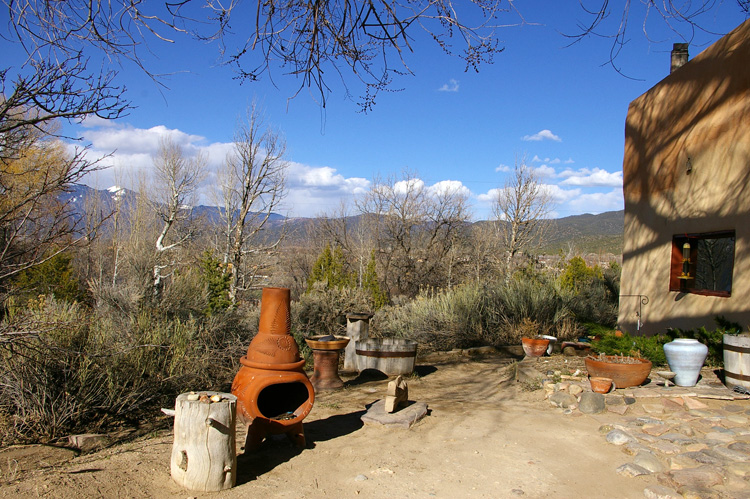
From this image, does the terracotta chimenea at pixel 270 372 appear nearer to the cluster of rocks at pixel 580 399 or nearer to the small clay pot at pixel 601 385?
the cluster of rocks at pixel 580 399

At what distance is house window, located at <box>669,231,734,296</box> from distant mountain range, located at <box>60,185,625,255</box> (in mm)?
15435

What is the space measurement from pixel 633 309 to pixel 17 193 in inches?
354

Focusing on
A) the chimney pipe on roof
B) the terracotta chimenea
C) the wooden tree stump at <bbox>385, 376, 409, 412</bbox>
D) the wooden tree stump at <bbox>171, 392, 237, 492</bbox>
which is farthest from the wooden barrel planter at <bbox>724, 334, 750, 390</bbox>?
the chimney pipe on roof

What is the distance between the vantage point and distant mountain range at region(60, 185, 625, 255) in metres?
25.5

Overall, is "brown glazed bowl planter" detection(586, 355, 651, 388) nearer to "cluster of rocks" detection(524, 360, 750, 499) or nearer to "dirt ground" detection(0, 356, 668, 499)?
"cluster of rocks" detection(524, 360, 750, 499)

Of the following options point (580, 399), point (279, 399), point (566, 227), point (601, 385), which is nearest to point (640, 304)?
point (601, 385)

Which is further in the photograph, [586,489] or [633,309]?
[633,309]

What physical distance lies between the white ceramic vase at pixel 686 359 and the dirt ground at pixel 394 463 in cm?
119

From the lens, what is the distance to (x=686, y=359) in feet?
19.3

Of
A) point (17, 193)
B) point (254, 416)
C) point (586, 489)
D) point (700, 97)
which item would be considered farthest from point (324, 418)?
point (700, 97)

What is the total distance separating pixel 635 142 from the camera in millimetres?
9312

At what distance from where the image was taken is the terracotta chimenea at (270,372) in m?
4.29

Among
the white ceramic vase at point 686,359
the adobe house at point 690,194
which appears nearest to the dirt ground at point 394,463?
the white ceramic vase at point 686,359

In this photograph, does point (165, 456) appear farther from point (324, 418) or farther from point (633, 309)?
point (633, 309)
